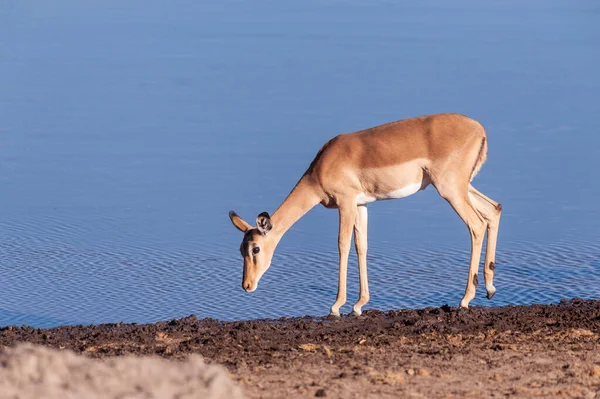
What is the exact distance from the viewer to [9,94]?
66.1ft

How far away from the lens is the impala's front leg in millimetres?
10945

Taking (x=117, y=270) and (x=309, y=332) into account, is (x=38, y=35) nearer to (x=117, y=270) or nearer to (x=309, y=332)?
(x=117, y=270)

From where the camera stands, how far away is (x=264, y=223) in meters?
10.8

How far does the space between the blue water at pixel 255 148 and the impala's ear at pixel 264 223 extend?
1.16 metres

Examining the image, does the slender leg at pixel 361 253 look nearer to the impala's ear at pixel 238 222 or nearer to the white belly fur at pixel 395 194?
the white belly fur at pixel 395 194

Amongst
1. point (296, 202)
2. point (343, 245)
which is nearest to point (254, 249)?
point (296, 202)

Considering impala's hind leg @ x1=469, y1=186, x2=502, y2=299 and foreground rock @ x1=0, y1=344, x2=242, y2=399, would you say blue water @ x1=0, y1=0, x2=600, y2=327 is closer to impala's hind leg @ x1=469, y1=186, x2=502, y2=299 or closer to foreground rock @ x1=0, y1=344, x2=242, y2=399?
impala's hind leg @ x1=469, y1=186, x2=502, y2=299

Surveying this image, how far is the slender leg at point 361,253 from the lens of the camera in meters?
11.0

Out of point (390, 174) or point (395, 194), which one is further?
point (395, 194)

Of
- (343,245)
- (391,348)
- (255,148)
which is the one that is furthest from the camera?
(255,148)

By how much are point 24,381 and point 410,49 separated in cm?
1801

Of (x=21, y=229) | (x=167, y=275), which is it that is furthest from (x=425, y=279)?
(x=21, y=229)

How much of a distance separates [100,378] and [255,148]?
1081cm

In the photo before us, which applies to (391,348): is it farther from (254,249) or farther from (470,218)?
(470,218)
